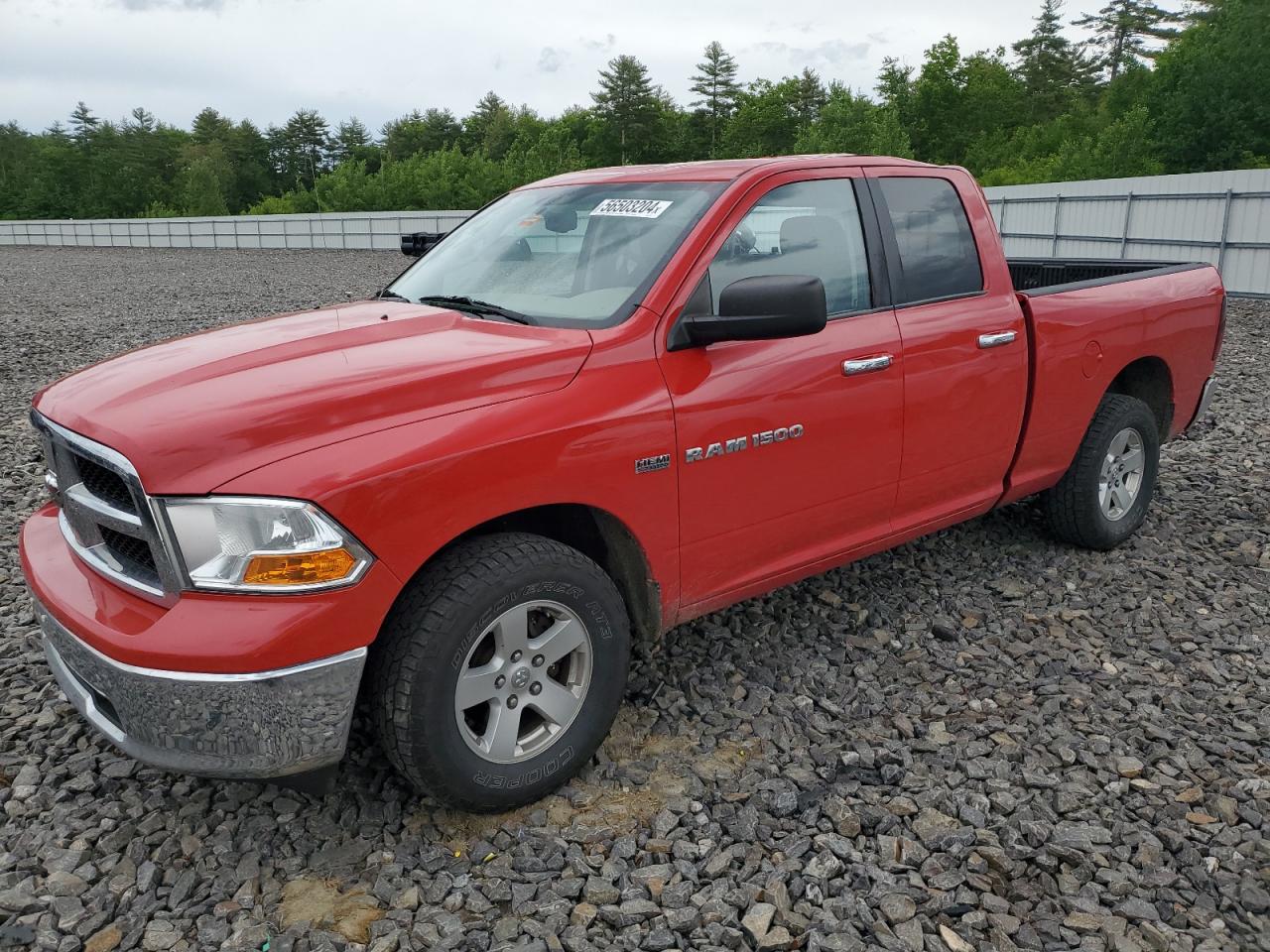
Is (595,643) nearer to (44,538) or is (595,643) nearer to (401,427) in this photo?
(401,427)

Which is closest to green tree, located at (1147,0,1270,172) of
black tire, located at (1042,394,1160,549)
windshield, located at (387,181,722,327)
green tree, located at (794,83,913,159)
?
green tree, located at (794,83,913,159)

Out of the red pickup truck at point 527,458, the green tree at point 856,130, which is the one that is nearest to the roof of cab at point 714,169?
the red pickup truck at point 527,458

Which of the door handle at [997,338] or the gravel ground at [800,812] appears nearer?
the gravel ground at [800,812]

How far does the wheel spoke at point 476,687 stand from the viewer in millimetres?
2754

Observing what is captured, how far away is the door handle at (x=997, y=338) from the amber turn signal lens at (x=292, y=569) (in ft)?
9.07

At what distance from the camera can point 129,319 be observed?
15102 millimetres

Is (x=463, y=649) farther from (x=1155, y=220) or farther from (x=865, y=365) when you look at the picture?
(x=1155, y=220)

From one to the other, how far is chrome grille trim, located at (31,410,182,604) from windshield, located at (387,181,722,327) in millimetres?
1369

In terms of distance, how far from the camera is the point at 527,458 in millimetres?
2773

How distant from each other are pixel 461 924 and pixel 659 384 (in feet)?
5.29

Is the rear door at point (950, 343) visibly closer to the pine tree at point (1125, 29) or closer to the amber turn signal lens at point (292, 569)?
the amber turn signal lens at point (292, 569)

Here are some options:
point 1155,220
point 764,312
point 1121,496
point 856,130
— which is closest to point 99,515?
point 764,312

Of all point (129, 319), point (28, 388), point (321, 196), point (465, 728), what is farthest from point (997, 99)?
point (465, 728)

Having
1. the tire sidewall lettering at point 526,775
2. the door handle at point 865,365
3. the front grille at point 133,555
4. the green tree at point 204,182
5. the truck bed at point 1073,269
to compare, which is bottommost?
the tire sidewall lettering at point 526,775
